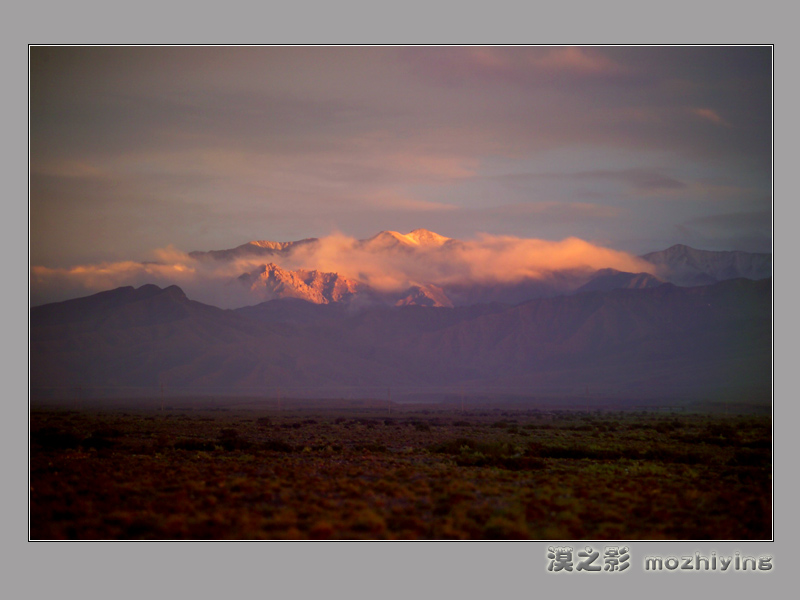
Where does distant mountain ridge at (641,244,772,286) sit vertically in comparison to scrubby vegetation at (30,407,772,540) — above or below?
above

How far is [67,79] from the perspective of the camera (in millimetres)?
24375

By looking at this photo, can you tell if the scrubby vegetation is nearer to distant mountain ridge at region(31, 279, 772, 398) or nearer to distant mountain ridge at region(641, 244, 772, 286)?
distant mountain ridge at region(31, 279, 772, 398)

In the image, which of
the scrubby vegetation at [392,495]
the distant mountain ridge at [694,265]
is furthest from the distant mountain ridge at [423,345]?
the scrubby vegetation at [392,495]

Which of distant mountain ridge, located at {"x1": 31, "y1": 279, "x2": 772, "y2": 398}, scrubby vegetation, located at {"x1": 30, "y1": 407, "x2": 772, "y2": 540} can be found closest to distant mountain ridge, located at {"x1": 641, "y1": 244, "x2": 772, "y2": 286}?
distant mountain ridge, located at {"x1": 31, "y1": 279, "x2": 772, "y2": 398}

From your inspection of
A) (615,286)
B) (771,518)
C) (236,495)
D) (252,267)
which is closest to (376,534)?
(236,495)

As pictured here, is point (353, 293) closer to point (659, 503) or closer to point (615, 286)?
point (615, 286)

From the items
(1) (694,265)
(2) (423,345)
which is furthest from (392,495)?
(1) (694,265)

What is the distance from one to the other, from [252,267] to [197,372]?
30110 millimetres

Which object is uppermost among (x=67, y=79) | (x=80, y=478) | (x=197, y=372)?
(x=67, y=79)

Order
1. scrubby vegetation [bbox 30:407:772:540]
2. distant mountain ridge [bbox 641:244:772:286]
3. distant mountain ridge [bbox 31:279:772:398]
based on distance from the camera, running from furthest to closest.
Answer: distant mountain ridge [bbox 641:244:772:286]
distant mountain ridge [bbox 31:279:772:398]
scrubby vegetation [bbox 30:407:772:540]

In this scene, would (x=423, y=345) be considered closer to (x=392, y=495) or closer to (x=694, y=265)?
(x=694, y=265)

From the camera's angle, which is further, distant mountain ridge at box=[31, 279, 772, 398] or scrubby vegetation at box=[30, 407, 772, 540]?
distant mountain ridge at box=[31, 279, 772, 398]

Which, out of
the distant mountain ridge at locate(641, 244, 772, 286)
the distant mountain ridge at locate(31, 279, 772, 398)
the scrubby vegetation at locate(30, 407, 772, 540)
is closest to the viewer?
the scrubby vegetation at locate(30, 407, 772, 540)

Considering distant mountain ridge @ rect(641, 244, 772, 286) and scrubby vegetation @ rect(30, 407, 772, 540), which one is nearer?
scrubby vegetation @ rect(30, 407, 772, 540)
